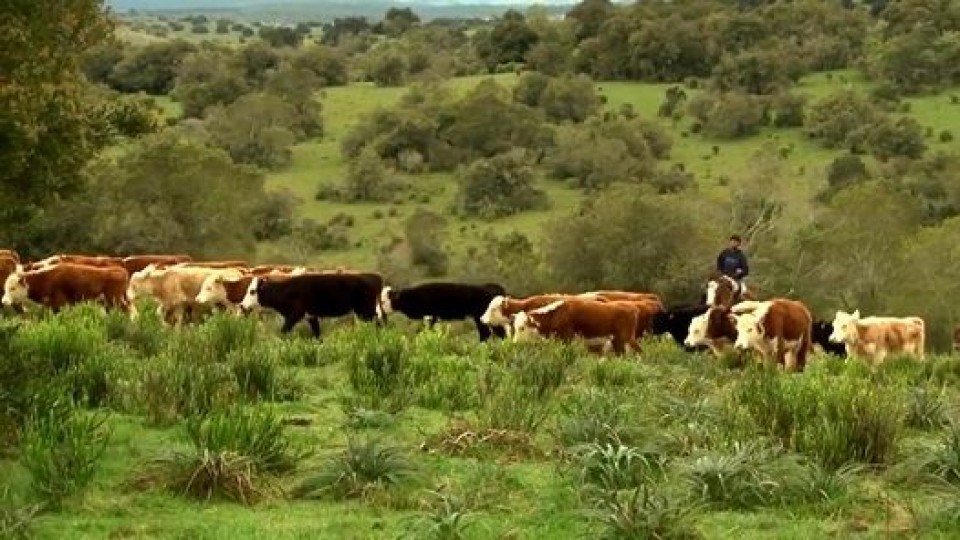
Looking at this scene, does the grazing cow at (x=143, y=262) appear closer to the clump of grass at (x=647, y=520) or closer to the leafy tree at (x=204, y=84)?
the clump of grass at (x=647, y=520)

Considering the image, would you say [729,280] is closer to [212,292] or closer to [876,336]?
[876,336]

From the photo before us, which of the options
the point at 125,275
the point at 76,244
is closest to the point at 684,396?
the point at 125,275

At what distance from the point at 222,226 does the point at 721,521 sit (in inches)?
1452

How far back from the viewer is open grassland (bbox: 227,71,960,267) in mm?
56312

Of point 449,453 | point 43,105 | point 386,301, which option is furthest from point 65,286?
point 449,453

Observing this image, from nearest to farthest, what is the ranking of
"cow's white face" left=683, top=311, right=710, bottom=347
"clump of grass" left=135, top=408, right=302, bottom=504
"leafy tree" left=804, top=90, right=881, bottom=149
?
"clump of grass" left=135, top=408, right=302, bottom=504 → "cow's white face" left=683, top=311, right=710, bottom=347 → "leafy tree" left=804, top=90, right=881, bottom=149

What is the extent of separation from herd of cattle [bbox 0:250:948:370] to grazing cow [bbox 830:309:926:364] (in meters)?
0.02

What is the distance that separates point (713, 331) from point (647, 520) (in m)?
13.6

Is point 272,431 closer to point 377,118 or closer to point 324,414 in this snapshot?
point 324,414

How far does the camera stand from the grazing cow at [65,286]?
2216 centimetres

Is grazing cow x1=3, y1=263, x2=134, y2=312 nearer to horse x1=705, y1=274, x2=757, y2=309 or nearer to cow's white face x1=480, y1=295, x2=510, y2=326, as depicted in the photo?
cow's white face x1=480, y1=295, x2=510, y2=326

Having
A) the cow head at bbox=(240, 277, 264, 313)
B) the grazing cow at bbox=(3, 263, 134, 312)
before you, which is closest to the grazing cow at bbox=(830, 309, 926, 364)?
the cow head at bbox=(240, 277, 264, 313)

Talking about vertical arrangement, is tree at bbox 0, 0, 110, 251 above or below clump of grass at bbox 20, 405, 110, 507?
above

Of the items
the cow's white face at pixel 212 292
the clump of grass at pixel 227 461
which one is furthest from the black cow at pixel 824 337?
the clump of grass at pixel 227 461
